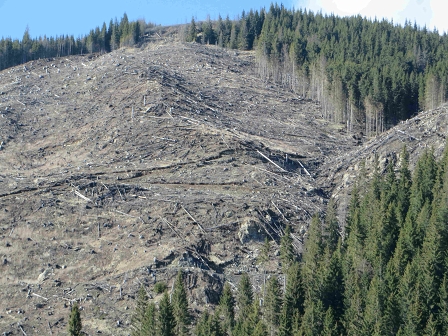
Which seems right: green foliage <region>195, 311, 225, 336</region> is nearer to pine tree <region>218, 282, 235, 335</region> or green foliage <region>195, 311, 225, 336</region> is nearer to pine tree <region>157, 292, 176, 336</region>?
pine tree <region>218, 282, 235, 335</region>

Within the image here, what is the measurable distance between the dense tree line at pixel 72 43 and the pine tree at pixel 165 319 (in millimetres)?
76796

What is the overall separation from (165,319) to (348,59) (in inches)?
2483

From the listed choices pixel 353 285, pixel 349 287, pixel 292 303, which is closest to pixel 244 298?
pixel 292 303

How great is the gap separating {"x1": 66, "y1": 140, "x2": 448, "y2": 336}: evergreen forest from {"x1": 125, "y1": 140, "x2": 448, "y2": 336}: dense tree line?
0.19 ft

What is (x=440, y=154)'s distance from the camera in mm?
55375

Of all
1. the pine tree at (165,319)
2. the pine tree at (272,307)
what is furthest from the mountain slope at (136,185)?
the pine tree at (272,307)

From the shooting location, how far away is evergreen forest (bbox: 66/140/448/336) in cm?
3872

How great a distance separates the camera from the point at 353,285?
42.3 metres

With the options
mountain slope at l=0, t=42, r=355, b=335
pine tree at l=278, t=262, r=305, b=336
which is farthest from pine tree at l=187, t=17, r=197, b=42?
pine tree at l=278, t=262, r=305, b=336

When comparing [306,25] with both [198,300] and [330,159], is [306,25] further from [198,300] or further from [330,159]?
[198,300]

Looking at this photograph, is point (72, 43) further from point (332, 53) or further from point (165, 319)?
point (165, 319)

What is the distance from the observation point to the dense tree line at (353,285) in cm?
3878

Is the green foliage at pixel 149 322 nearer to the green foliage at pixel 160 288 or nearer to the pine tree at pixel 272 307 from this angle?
the green foliage at pixel 160 288

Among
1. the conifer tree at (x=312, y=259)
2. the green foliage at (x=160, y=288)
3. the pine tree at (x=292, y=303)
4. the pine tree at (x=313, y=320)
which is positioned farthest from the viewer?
the conifer tree at (x=312, y=259)
